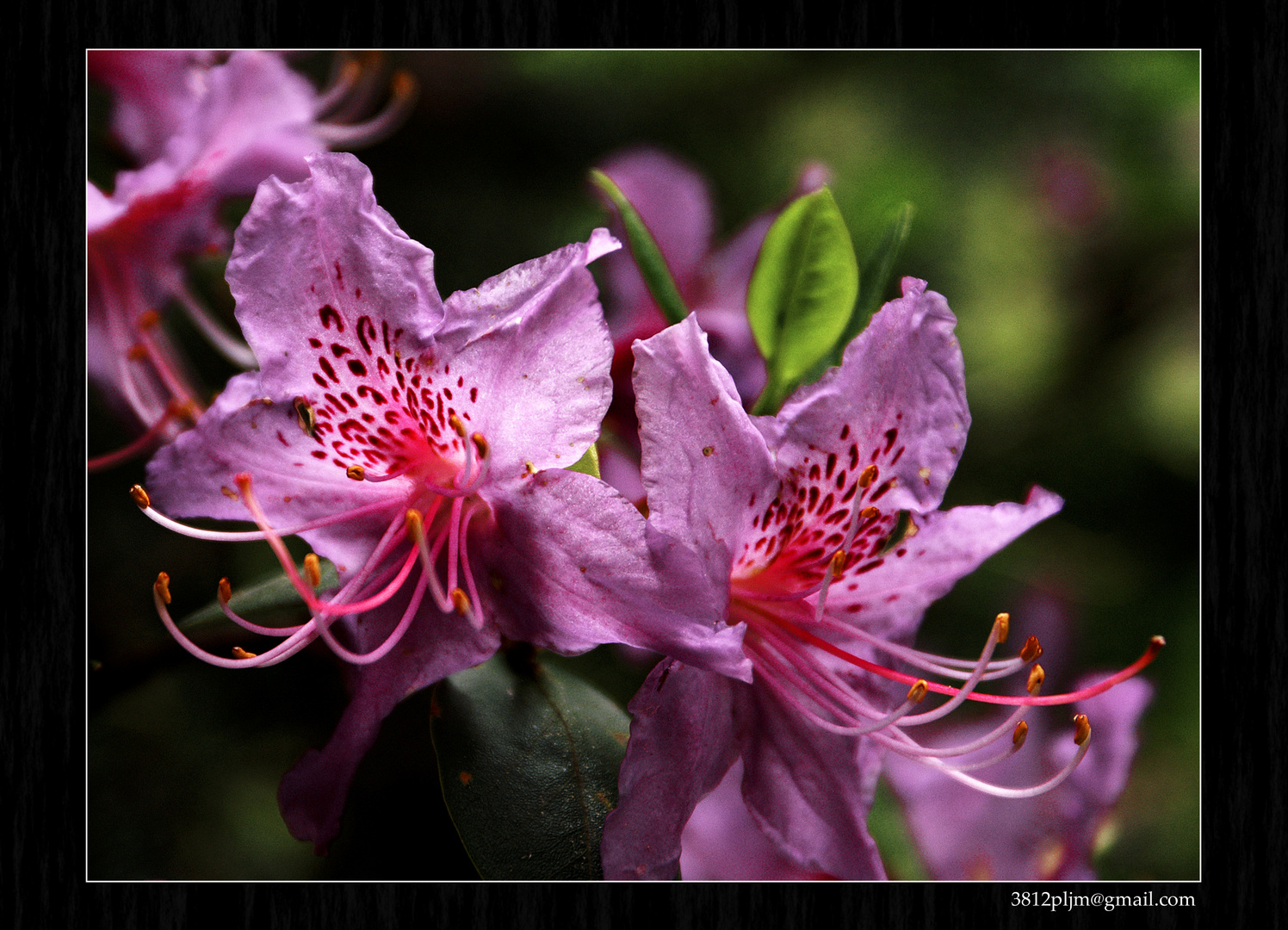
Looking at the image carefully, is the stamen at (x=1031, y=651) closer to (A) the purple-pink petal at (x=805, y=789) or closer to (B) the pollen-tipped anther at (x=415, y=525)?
(A) the purple-pink petal at (x=805, y=789)

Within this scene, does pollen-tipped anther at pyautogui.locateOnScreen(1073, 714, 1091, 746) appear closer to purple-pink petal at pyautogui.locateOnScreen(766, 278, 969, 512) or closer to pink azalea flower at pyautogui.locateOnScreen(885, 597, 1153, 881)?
purple-pink petal at pyautogui.locateOnScreen(766, 278, 969, 512)

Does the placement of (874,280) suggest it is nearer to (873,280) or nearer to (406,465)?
(873,280)

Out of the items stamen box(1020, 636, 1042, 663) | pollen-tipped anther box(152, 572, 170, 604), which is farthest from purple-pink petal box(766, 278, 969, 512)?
pollen-tipped anther box(152, 572, 170, 604)

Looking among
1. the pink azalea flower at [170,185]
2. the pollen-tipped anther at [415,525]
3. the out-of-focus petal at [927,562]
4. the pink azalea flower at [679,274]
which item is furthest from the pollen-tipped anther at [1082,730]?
the pink azalea flower at [170,185]
